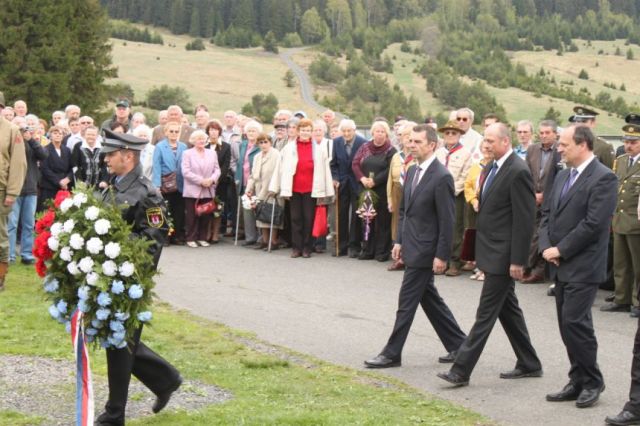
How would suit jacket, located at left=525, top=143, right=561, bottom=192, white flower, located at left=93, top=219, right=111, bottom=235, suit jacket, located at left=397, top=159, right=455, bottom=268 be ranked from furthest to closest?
1. suit jacket, located at left=525, top=143, right=561, bottom=192
2. suit jacket, located at left=397, top=159, right=455, bottom=268
3. white flower, located at left=93, top=219, right=111, bottom=235

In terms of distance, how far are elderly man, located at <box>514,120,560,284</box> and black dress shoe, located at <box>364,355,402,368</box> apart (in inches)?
205

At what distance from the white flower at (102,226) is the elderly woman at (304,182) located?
978 cm

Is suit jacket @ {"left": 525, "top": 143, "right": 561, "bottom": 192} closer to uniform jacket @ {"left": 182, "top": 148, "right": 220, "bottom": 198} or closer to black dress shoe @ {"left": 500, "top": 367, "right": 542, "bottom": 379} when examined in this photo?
black dress shoe @ {"left": 500, "top": 367, "right": 542, "bottom": 379}

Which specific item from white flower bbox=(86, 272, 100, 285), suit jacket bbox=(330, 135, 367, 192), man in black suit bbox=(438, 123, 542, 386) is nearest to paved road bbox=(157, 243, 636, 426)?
man in black suit bbox=(438, 123, 542, 386)

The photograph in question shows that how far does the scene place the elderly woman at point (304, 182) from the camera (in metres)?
16.8

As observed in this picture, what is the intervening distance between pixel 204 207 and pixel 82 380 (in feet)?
34.9

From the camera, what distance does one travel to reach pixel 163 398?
25.5 feet

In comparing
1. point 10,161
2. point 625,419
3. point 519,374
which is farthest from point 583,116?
point 10,161

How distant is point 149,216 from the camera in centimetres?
760

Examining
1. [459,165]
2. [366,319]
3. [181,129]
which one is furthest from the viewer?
[181,129]

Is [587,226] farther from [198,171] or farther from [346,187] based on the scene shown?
[198,171]

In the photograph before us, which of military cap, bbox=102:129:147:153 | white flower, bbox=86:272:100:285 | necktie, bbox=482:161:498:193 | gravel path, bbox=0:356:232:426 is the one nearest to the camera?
white flower, bbox=86:272:100:285

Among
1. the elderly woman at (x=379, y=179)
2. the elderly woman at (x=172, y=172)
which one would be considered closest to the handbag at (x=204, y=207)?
the elderly woman at (x=172, y=172)

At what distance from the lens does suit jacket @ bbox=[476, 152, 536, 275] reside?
8672 mm
